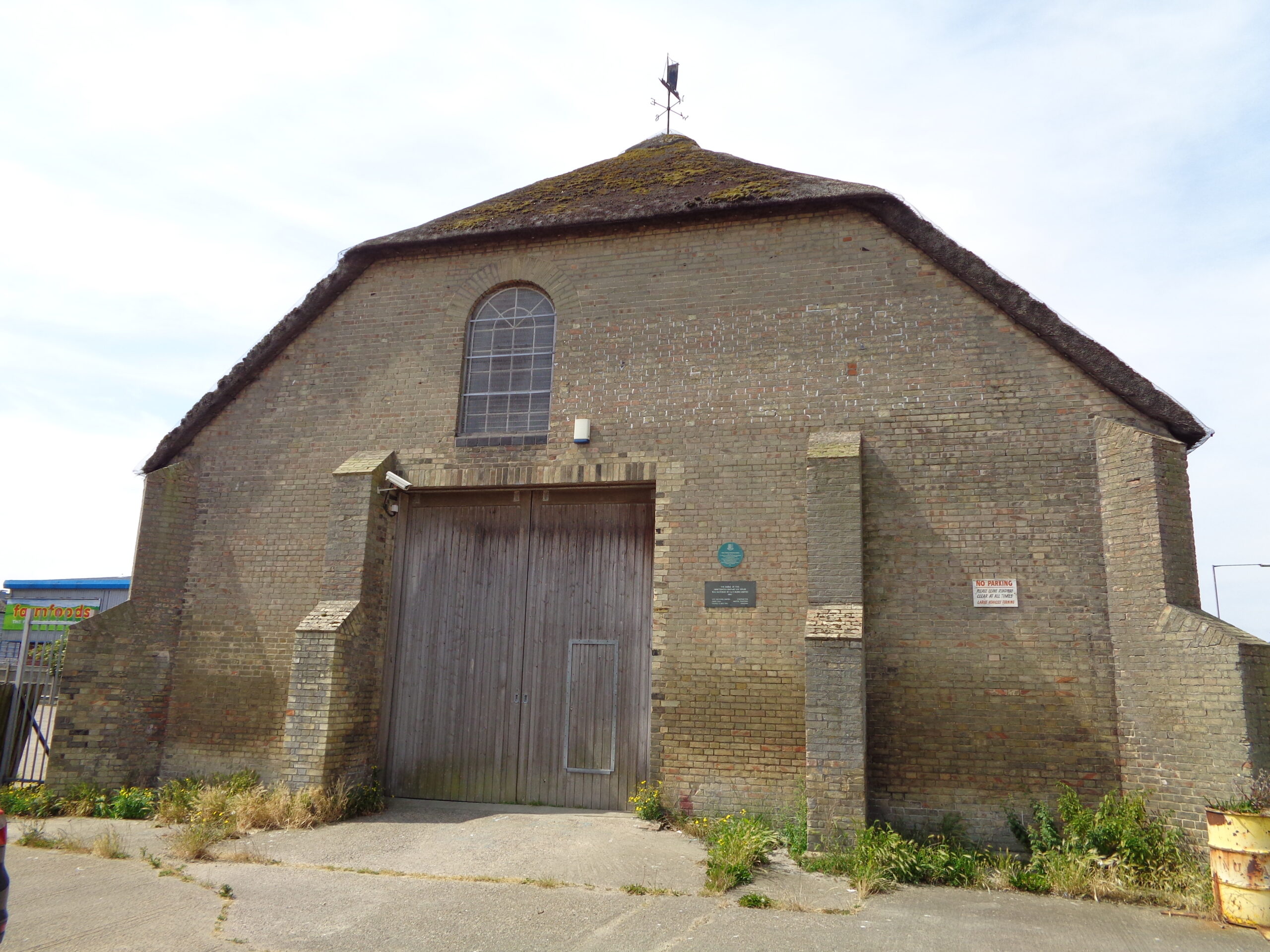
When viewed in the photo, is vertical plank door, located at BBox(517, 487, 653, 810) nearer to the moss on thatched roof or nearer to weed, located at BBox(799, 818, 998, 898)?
Result: weed, located at BBox(799, 818, 998, 898)

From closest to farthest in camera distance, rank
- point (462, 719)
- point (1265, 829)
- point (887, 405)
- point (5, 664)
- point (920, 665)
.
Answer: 1. point (1265, 829)
2. point (920, 665)
3. point (887, 405)
4. point (462, 719)
5. point (5, 664)

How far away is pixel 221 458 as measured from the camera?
10953mm

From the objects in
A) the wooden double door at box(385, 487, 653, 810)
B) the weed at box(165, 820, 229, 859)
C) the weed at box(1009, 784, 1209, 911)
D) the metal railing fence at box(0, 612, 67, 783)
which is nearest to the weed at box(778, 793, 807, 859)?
A: the wooden double door at box(385, 487, 653, 810)

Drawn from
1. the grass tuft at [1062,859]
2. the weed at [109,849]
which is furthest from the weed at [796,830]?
the weed at [109,849]

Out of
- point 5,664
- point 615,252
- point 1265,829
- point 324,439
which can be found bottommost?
point 1265,829

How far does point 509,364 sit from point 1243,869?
28.1 feet

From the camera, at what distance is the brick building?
25.7 feet

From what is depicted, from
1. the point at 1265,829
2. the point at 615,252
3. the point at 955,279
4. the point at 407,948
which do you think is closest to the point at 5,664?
the point at 407,948

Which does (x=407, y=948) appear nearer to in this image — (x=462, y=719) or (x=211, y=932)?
(x=211, y=932)

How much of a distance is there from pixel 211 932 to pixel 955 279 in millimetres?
8880

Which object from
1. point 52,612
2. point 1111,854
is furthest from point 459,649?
point 52,612

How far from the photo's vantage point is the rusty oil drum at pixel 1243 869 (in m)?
6.01

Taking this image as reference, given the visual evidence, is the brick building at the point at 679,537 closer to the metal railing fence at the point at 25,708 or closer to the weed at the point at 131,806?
the weed at the point at 131,806

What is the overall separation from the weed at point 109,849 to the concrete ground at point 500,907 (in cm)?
10
